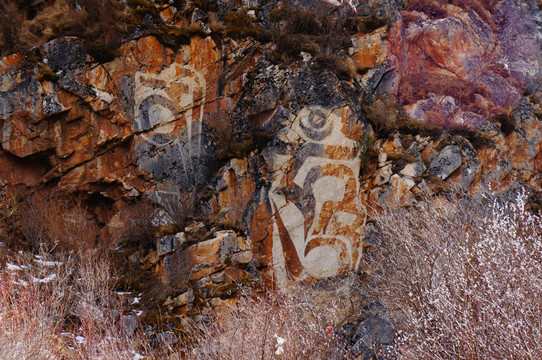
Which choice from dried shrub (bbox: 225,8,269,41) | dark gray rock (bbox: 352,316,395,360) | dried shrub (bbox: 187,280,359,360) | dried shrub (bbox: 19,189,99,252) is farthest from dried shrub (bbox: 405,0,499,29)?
dried shrub (bbox: 19,189,99,252)

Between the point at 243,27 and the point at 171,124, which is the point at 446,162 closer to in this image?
the point at 243,27

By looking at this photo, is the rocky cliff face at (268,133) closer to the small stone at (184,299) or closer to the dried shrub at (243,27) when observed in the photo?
the small stone at (184,299)

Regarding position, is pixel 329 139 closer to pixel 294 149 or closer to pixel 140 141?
pixel 294 149

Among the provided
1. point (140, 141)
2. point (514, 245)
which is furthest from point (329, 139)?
point (514, 245)

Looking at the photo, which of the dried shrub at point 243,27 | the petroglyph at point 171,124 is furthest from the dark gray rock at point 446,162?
the petroglyph at point 171,124

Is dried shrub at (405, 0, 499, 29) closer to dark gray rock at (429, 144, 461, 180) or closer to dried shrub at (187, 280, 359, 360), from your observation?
dark gray rock at (429, 144, 461, 180)

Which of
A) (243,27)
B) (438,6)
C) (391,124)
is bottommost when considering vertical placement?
(391,124)

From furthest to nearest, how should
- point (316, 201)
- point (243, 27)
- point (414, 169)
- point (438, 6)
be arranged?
point (438, 6), point (243, 27), point (414, 169), point (316, 201)

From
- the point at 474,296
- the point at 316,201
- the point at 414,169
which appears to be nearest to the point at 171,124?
the point at 316,201
